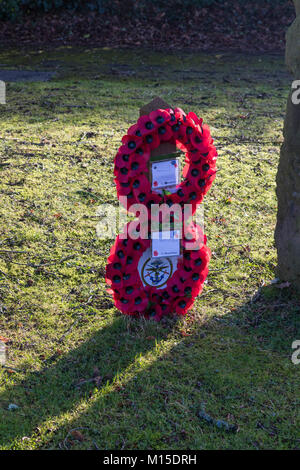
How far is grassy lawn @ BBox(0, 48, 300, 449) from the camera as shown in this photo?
2.99 metres

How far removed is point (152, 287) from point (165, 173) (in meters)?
0.80

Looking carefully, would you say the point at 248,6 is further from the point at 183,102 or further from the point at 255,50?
the point at 183,102

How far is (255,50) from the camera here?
12555 millimetres

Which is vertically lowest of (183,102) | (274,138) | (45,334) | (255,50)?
(45,334)

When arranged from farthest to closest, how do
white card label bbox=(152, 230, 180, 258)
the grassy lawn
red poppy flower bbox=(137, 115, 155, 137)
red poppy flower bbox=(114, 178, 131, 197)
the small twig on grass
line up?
white card label bbox=(152, 230, 180, 258) < red poppy flower bbox=(114, 178, 131, 197) < red poppy flower bbox=(137, 115, 155, 137) < the grassy lawn < the small twig on grass

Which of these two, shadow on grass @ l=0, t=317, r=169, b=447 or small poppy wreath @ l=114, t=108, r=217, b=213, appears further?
small poppy wreath @ l=114, t=108, r=217, b=213

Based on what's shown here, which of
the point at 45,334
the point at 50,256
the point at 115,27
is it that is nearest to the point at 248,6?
the point at 115,27

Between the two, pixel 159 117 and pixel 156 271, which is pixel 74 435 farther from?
pixel 159 117

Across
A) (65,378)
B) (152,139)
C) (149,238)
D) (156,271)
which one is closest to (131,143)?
(152,139)

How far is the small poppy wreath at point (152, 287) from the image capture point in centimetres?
364

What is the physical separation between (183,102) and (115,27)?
6.04 metres

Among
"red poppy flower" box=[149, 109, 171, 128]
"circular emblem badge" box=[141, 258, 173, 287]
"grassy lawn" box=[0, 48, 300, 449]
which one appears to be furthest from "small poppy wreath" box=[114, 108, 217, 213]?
A: "grassy lawn" box=[0, 48, 300, 449]

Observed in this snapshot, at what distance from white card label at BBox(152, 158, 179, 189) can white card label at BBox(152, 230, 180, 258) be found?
327 millimetres

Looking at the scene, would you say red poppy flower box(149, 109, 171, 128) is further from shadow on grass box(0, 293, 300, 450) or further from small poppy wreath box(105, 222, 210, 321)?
shadow on grass box(0, 293, 300, 450)
